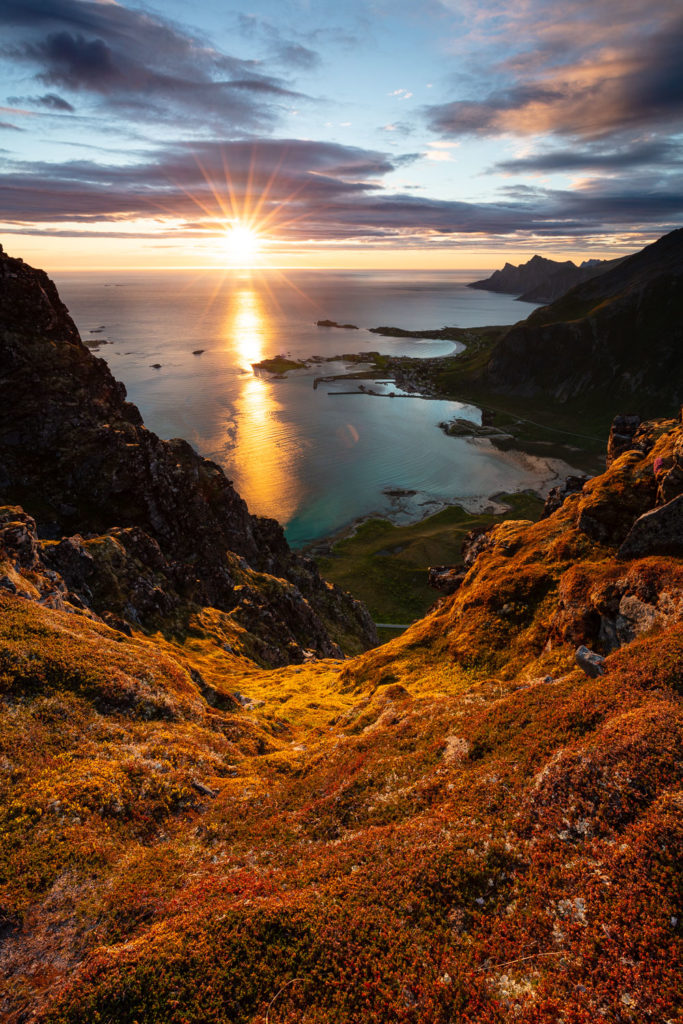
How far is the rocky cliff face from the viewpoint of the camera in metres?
60.6

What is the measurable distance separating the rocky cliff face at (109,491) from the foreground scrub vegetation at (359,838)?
20.1m

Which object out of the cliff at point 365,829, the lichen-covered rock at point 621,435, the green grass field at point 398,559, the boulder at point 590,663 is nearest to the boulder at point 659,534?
the cliff at point 365,829

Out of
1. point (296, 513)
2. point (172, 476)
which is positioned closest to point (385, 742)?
point (172, 476)

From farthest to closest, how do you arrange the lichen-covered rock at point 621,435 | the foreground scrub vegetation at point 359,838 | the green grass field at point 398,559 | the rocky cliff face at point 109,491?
the green grass field at point 398,559 < the lichen-covered rock at point 621,435 < the rocky cliff face at point 109,491 < the foreground scrub vegetation at point 359,838

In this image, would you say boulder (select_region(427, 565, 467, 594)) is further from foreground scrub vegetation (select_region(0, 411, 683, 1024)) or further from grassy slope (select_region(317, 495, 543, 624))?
grassy slope (select_region(317, 495, 543, 624))

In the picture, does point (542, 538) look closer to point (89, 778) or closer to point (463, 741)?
point (463, 741)

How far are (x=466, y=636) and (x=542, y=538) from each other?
1708 centimetres

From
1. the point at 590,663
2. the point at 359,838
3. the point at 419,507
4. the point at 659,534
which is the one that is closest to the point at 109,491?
the point at 359,838

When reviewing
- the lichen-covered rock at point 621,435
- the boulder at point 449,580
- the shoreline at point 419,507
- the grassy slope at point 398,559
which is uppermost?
the lichen-covered rock at point 621,435

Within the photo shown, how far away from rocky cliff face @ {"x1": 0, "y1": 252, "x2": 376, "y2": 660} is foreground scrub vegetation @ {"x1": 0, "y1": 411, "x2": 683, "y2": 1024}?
20.1 metres

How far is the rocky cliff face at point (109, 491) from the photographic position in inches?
2384

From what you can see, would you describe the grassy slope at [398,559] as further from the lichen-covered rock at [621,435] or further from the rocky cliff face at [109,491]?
the lichen-covered rock at [621,435]

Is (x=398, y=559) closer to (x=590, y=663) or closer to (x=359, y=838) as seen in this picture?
(x=590, y=663)

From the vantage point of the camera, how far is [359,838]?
20.8m
